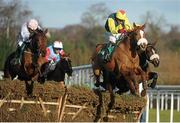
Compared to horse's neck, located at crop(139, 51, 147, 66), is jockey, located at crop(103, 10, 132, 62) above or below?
above

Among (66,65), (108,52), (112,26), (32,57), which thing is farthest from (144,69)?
(66,65)

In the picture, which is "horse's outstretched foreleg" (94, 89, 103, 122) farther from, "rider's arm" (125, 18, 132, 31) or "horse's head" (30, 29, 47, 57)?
"rider's arm" (125, 18, 132, 31)

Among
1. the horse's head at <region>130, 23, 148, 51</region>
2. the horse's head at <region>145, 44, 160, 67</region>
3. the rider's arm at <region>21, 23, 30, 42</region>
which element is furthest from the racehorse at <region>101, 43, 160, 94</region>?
the rider's arm at <region>21, 23, 30, 42</region>

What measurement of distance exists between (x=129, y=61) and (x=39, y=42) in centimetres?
196

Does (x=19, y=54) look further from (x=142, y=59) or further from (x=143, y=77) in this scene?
(x=143, y=77)

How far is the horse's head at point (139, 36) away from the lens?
1198cm

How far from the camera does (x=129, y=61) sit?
1253 centimetres

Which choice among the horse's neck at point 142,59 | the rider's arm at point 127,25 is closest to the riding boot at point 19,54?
the rider's arm at point 127,25

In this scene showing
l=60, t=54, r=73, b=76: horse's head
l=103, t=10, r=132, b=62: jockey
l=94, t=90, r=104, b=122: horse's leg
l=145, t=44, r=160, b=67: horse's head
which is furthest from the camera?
l=60, t=54, r=73, b=76: horse's head

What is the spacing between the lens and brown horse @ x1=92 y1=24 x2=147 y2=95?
1223 centimetres

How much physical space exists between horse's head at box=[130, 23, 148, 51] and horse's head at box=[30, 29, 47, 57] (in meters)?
1.88

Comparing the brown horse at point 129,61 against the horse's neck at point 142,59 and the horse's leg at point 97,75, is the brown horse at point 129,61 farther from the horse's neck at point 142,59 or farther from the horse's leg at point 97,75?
the horse's leg at point 97,75

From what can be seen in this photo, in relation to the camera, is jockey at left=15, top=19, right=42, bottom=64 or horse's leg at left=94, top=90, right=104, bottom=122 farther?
jockey at left=15, top=19, right=42, bottom=64

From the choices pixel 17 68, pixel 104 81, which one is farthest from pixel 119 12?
pixel 17 68
